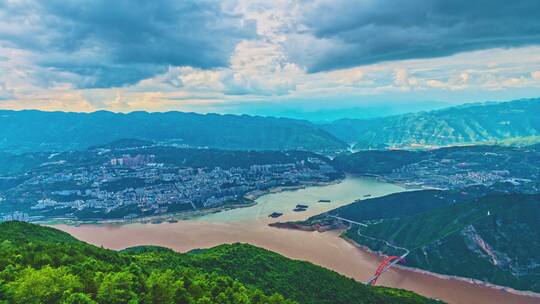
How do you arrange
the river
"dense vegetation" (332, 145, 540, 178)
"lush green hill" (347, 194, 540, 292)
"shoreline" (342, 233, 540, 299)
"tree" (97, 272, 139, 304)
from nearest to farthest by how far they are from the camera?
"tree" (97, 272, 139, 304) → "shoreline" (342, 233, 540, 299) → the river → "lush green hill" (347, 194, 540, 292) → "dense vegetation" (332, 145, 540, 178)

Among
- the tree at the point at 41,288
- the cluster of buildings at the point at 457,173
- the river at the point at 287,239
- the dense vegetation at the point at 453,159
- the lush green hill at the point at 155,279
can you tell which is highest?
the tree at the point at 41,288

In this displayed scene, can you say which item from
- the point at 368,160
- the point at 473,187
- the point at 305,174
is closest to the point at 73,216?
the point at 305,174

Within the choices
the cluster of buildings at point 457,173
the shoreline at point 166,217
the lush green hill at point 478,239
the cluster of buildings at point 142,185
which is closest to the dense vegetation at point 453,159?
the cluster of buildings at point 457,173

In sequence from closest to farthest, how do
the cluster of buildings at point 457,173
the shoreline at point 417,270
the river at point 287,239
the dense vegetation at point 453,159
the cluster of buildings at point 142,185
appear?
the shoreline at point 417,270 < the river at point 287,239 < the cluster of buildings at point 142,185 < the cluster of buildings at point 457,173 < the dense vegetation at point 453,159

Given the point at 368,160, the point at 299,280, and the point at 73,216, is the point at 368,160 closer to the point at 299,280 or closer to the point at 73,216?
the point at 73,216

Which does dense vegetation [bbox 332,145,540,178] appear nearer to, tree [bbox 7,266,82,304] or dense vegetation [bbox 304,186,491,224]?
dense vegetation [bbox 304,186,491,224]

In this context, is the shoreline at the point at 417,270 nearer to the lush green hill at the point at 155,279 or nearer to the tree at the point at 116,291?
the lush green hill at the point at 155,279

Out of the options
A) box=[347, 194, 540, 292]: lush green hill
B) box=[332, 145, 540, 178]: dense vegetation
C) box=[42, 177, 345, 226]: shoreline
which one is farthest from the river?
box=[332, 145, 540, 178]: dense vegetation
